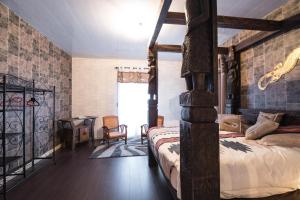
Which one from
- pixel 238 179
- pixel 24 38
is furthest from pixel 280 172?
pixel 24 38

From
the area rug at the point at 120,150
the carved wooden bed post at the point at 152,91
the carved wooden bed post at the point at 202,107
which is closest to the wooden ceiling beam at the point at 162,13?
the carved wooden bed post at the point at 152,91

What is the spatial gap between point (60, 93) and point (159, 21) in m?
3.73

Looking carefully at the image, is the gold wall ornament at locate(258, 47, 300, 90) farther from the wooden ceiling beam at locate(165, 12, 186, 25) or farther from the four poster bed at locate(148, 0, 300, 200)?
the wooden ceiling beam at locate(165, 12, 186, 25)

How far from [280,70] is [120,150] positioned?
3.51m

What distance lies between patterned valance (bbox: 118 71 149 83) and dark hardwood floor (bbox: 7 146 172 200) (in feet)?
9.09

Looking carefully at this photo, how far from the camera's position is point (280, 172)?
148cm

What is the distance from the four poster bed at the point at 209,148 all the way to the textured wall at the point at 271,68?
184 millimetres

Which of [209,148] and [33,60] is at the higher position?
[33,60]

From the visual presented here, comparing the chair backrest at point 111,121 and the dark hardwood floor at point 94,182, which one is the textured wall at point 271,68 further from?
the chair backrest at point 111,121

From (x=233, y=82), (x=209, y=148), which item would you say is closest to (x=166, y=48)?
(x=233, y=82)

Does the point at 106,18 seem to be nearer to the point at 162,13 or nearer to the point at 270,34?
the point at 162,13

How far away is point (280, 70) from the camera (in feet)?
8.68

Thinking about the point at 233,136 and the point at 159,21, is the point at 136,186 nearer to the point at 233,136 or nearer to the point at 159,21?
the point at 233,136

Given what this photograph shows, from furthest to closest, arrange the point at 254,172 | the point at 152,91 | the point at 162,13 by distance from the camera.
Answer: the point at 152,91, the point at 162,13, the point at 254,172
